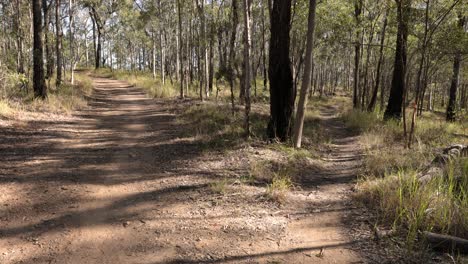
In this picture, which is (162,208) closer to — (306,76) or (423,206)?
(423,206)

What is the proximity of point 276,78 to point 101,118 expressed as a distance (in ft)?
22.1

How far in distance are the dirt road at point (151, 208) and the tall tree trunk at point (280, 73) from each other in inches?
50.3

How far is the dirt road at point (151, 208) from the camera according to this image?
3926 mm

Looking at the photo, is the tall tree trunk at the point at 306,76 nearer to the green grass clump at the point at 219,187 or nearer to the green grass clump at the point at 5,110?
the green grass clump at the point at 219,187

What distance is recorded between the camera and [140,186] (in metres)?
5.86

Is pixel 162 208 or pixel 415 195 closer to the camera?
pixel 415 195

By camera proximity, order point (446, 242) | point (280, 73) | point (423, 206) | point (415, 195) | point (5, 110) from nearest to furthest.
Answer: point (446, 242) < point (423, 206) < point (415, 195) < point (280, 73) < point (5, 110)

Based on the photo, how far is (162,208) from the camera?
5062 millimetres

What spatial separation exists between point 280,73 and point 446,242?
5533mm

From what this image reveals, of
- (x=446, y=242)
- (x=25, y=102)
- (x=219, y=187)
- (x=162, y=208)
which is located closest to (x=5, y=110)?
(x=25, y=102)

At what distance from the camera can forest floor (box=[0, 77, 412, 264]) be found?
12.9ft

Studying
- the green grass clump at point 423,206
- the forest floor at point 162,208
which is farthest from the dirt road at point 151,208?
the green grass clump at point 423,206

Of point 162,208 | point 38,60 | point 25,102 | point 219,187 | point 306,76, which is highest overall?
point 38,60

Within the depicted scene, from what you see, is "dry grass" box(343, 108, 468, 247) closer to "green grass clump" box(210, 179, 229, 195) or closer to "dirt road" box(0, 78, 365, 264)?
"dirt road" box(0, 78, 365, 264)
